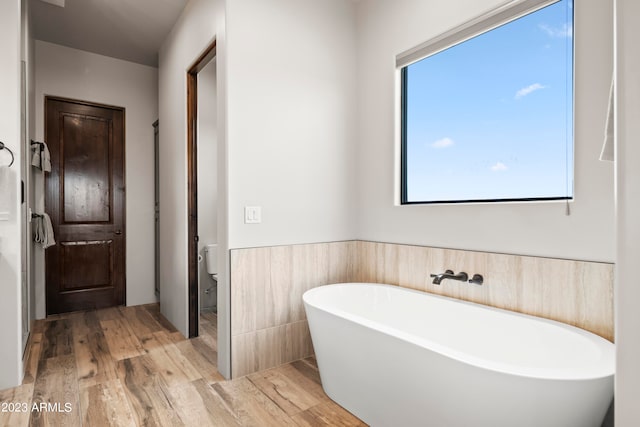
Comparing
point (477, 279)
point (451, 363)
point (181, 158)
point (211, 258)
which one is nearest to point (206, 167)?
point (181, 158)

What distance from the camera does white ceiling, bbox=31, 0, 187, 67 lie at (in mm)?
3012

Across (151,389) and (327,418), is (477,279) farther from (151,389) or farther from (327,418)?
(151,389)

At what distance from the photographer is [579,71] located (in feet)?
5.46

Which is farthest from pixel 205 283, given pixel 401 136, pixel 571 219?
pixel 571 219

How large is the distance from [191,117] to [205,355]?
1957 mm

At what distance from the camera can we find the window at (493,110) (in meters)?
1.85

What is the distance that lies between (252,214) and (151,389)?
125cm

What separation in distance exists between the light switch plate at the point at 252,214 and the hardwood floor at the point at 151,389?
1.04 meters

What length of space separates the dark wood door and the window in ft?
10.9

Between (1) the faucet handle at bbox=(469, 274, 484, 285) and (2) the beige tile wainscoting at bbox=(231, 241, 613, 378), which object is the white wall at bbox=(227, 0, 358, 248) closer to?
(2) the beige tile wainscoting at bbox=(231, 241, 613, 378)

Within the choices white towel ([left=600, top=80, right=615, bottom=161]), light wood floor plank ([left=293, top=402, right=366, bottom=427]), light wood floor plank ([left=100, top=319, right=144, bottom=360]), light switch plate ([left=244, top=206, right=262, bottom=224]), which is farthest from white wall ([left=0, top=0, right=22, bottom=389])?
white towel ([left=600, top=80, right=615, bottom=161])

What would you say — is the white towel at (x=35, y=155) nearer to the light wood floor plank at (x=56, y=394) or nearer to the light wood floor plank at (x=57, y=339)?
the light wood floor plank at (x=57, y=339)

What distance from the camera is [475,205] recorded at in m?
2.12

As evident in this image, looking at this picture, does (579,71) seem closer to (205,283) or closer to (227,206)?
(227,206)
